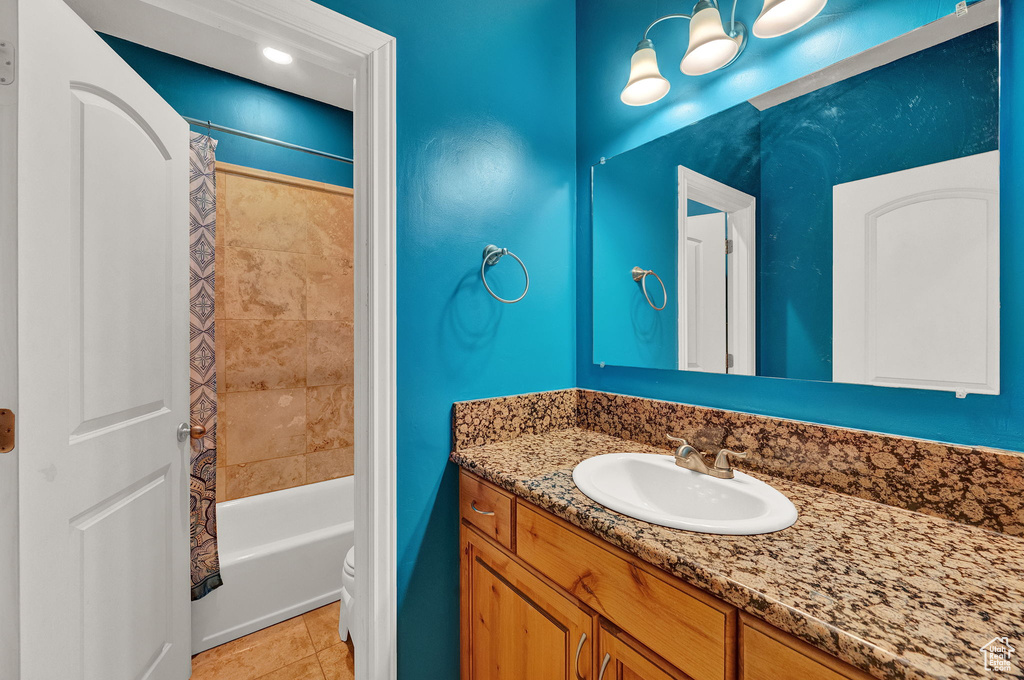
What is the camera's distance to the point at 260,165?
2.19 meters

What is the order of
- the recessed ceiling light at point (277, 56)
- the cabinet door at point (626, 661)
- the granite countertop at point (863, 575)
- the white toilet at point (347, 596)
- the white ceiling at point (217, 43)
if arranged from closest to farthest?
the granite countertop at point (863, 575), the cabinet door at point (626, 661), the white ceiling at point (217, 43), the white toilet at point (347, 596), the recessed ceiling light at point (277, 56)

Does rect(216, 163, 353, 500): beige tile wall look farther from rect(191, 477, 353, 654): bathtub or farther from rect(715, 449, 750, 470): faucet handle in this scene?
rect(715, 449, 750, 470): faucet handle

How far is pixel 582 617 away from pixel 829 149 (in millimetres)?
1223

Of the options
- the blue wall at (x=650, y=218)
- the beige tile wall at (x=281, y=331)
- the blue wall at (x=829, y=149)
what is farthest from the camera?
the beige tile wall at (x=281, y=331)

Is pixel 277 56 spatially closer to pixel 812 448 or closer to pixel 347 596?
pixel 347 596

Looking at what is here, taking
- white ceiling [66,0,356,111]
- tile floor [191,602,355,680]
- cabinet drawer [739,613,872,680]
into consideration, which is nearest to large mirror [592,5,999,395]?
cabinet drawer [739,613,872,680]

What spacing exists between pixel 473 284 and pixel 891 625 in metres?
1.16

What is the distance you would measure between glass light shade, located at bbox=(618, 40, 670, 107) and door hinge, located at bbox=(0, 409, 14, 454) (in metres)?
1.77

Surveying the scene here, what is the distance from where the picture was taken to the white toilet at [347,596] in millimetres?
1507

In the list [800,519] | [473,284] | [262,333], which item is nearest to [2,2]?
[473,284]

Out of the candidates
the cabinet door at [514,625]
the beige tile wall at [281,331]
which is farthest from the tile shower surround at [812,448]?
A: the beige tile wall at [281,331]

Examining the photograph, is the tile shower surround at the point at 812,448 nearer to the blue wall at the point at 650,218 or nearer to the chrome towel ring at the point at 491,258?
the blue wall at the point at 650,218

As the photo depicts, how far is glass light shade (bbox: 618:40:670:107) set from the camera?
1.27 metres

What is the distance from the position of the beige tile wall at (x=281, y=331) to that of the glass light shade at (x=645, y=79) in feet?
5.88
